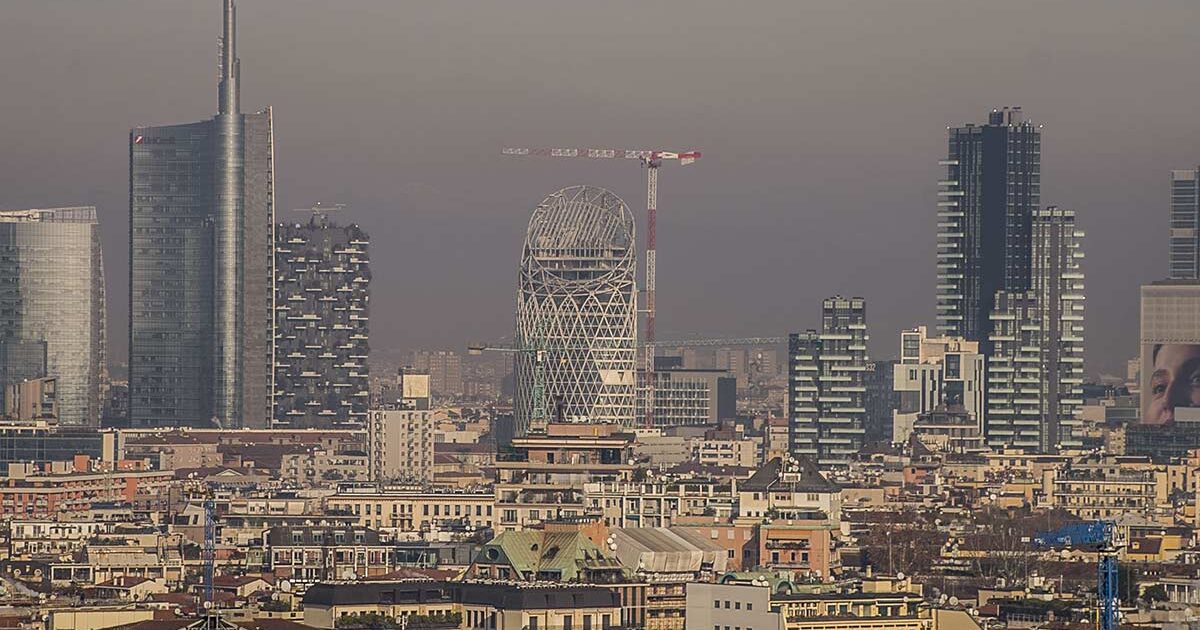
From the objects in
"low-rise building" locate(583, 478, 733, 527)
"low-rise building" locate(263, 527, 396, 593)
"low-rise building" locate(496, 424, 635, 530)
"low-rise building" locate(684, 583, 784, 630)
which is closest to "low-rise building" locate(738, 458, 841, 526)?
"low-rise building" locate(583, 478, 733, 527)

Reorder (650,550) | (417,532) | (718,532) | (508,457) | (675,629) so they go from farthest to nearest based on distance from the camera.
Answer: (417,532) → (508,457) → (718,532) → (650,550) → (675,629)

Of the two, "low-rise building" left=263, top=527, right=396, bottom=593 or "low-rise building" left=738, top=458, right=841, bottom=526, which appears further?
"low-rise building" left=738, top=458, right=841, bottom=526

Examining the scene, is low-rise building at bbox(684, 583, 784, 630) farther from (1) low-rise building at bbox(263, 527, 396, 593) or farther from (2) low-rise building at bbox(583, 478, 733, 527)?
(2) low-rise building at bbox(583, 478, 733, 527)

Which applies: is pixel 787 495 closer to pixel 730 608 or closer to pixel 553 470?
pixel 553 470

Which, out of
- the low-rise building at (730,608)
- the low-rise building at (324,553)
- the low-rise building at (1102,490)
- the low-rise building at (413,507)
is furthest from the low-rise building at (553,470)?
the low-rise building at (730,608)

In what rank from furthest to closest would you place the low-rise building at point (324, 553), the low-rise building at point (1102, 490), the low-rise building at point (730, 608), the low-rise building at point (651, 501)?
the low-rise building at point (1102, 490), the low-rise building at point (651, 501), the low-rise building at point (324, 553), the low-rise building at point (730, 608)

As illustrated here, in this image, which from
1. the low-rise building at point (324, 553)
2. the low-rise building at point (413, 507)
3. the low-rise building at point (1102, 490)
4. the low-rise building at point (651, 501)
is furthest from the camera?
the low-rise building at point (1102, 490)

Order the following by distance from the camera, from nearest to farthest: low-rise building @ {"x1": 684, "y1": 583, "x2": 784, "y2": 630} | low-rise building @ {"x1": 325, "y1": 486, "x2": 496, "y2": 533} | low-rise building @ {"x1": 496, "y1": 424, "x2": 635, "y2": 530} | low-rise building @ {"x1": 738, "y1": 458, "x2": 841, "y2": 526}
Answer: low-rise building @ {"x1": 684, "y1": 583, "x2": 784, "y2": 630} → low-rise building @ {"x1": 738, "y1": 458, "x2": 841, "y2": 526} → low-rise building @ {"x1": 496, "y1": 424, "x2": 635, "y2": 530} → low-rise building @ {"x1": 325, "y1": 486, "x2": 496, "y2": 533}

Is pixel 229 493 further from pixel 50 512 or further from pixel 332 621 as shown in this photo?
pixel 332 621

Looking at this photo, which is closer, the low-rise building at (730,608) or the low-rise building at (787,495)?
the low-rise building at (730,608)

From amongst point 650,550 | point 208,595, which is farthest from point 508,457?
point 208,595

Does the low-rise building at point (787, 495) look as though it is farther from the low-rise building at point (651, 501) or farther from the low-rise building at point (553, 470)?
the low-rise building at point (553, 470)
